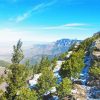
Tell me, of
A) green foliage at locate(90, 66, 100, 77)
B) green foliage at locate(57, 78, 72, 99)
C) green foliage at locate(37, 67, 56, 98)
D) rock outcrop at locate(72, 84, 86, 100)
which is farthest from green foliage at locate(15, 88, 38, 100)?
green foliage at locate(90, 66, 100, 77)

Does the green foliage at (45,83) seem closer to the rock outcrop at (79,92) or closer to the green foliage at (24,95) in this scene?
the rock outcrop at (79,92)

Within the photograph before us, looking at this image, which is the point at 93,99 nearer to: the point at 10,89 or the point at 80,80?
the point at 80,80

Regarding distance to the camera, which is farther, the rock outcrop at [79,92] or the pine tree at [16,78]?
the rock outcrop at [79,92]

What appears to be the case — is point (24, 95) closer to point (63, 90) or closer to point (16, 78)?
point (16, 78)

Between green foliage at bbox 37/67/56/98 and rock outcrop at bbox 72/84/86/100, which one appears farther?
rock outcrop at bbox 72/84/86/100

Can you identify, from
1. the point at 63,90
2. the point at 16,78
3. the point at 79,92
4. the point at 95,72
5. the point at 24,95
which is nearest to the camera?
the point at 16,78

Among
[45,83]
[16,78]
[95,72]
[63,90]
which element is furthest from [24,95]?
[95,72]

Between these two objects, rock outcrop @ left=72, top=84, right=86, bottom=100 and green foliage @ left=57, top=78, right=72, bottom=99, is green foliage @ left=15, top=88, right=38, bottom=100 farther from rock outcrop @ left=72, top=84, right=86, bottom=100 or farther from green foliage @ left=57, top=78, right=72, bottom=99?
rock outcrop @ left=72, top=84, right=86, bottom=100

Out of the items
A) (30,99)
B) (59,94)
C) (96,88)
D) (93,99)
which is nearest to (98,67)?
(96,88)

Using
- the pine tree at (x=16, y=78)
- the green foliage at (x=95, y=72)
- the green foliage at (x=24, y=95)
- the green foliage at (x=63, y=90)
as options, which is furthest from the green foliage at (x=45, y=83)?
the green foliage at (x=95, y=72)

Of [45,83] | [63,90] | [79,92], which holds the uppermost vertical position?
[45,83]

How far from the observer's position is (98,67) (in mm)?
138625

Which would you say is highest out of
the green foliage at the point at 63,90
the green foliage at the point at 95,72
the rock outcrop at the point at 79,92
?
the green foliage at the point at 95,72

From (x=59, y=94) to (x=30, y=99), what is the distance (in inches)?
702
